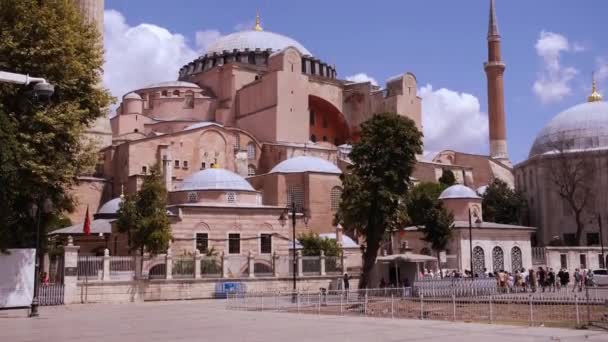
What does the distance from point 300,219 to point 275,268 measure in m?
8.41

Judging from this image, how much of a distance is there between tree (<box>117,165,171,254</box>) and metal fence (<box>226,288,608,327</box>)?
6470 mm

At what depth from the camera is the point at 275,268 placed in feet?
86.9

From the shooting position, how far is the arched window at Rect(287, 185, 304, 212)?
1399 inches

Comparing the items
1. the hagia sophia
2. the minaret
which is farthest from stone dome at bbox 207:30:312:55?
the minaret

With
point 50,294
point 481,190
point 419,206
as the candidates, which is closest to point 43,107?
point 50,294

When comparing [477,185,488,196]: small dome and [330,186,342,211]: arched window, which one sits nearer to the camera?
[330,186,342,211]: arched window

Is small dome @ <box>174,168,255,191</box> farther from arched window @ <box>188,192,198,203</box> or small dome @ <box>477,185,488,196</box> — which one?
small dome @ <box>477,185,488,196</box>

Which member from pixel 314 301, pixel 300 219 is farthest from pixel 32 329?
pixel 300 219

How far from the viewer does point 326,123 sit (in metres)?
53.5

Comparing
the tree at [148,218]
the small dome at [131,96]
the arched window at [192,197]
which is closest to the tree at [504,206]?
the arched window at [192,197]

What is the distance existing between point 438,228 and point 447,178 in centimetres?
1756

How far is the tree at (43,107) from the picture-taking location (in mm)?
17062

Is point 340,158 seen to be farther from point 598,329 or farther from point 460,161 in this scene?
point 598,329

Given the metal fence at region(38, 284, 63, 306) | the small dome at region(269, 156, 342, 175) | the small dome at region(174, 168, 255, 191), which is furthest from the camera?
the small dome at region(269, 156, 342, 175)
